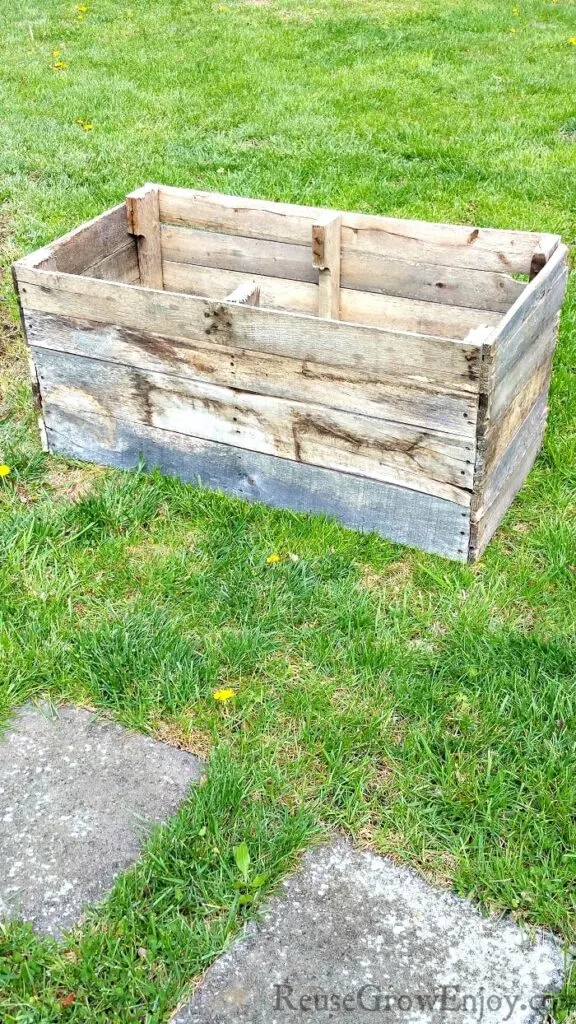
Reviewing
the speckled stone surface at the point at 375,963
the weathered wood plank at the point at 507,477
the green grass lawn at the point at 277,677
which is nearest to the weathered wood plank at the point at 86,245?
the green grass lawn at the point at 277,677

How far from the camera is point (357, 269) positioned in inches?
160

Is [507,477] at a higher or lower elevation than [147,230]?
lower

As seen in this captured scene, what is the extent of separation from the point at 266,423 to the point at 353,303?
3.20 ft

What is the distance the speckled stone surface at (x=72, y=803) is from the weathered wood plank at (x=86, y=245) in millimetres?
1719

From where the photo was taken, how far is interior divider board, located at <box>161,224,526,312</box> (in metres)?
3.85

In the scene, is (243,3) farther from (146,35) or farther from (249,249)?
(249,249)

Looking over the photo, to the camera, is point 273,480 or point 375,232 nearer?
point 273,480

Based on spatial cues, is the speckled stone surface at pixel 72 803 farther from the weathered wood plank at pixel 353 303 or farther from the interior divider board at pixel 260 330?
the weathered wood plank at pixel 353 303

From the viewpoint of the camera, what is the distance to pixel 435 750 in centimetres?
268

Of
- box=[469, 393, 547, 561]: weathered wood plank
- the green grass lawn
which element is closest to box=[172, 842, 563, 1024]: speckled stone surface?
the green grass lawn

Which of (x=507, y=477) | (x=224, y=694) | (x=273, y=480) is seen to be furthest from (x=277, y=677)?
(x=507, y=477)

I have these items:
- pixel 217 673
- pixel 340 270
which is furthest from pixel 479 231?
pixel 217 673

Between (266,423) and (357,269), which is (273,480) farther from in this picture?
(357,269)

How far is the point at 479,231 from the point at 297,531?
131 centimetres
